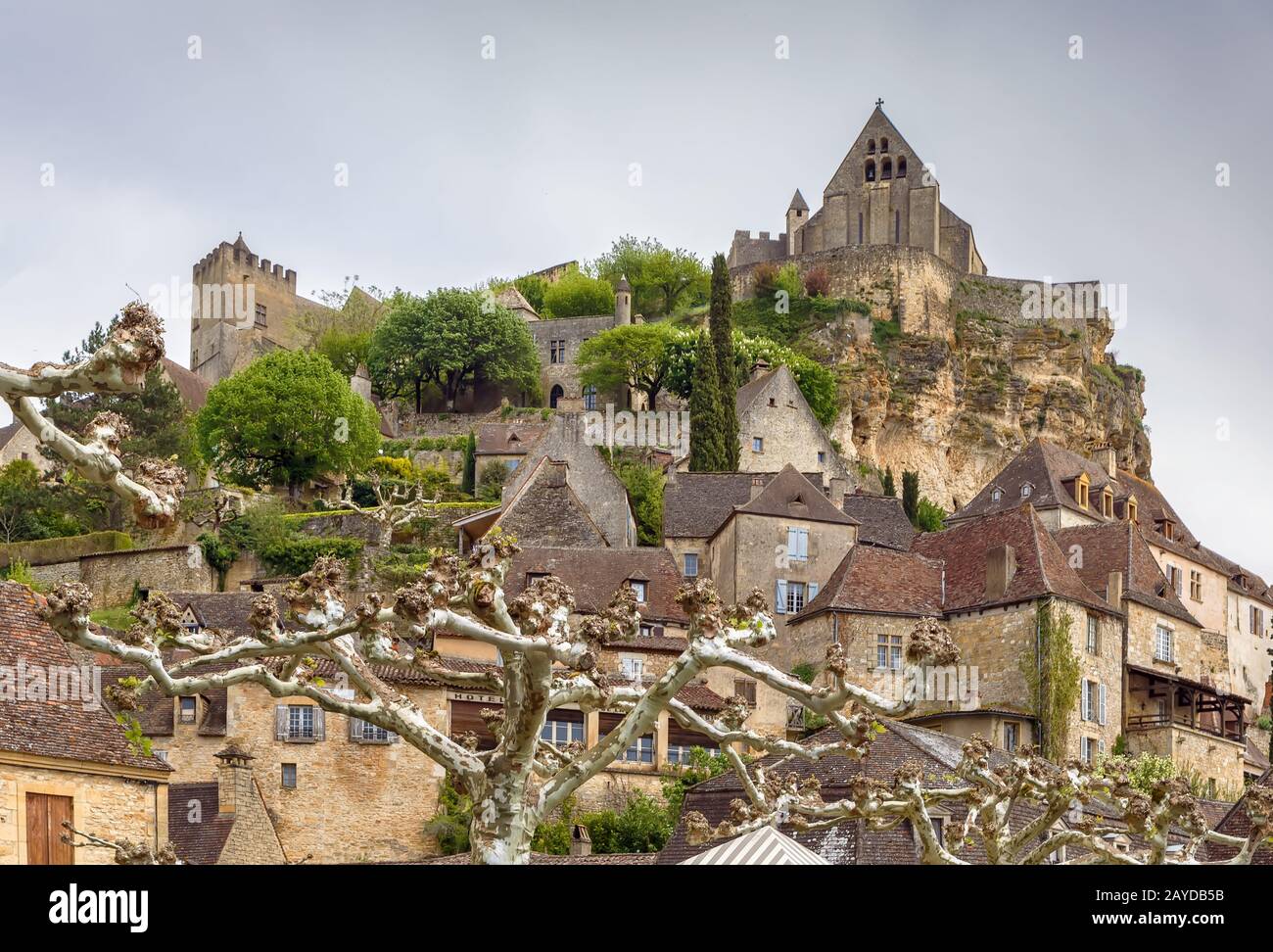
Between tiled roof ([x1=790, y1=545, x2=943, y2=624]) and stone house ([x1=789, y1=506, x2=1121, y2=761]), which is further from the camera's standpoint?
tiled roof ([x1=790, y1=545, x2=943, y2=624])

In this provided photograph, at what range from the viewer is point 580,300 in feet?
368

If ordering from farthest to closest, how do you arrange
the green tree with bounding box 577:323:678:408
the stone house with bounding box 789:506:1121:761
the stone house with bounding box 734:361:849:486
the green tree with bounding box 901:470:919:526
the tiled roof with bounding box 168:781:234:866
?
the green tree with bounding box 577:323:678:408, the green tree with bounding box 901:470:919:526, the stone house with bounding box 734:361:849:486, the stone house with bounding box 789:506:1121:761, the tiled roof with bounding box 168:781:234:866

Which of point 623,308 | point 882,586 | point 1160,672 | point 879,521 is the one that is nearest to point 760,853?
point 882,586

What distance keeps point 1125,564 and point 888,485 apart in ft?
94.4

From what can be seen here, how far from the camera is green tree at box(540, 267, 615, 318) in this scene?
11156 centimetres

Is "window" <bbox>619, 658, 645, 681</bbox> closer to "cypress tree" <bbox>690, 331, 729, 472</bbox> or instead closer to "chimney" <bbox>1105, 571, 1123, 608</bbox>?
"chimney" <bbox>1105, 571, 1123, 608</bbox>

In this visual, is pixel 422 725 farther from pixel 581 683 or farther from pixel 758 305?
pixel 758 305

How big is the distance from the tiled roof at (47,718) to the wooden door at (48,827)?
615 mm

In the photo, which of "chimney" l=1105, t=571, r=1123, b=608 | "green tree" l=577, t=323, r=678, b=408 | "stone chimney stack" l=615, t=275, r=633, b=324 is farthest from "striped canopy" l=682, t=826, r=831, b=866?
"stone chimney stack" l=615, t=275, r=633, b=324

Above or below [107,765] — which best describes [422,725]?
above

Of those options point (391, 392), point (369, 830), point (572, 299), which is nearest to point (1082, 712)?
point (369, 830)

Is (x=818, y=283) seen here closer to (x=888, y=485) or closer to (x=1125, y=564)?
(x=888, y=485)
